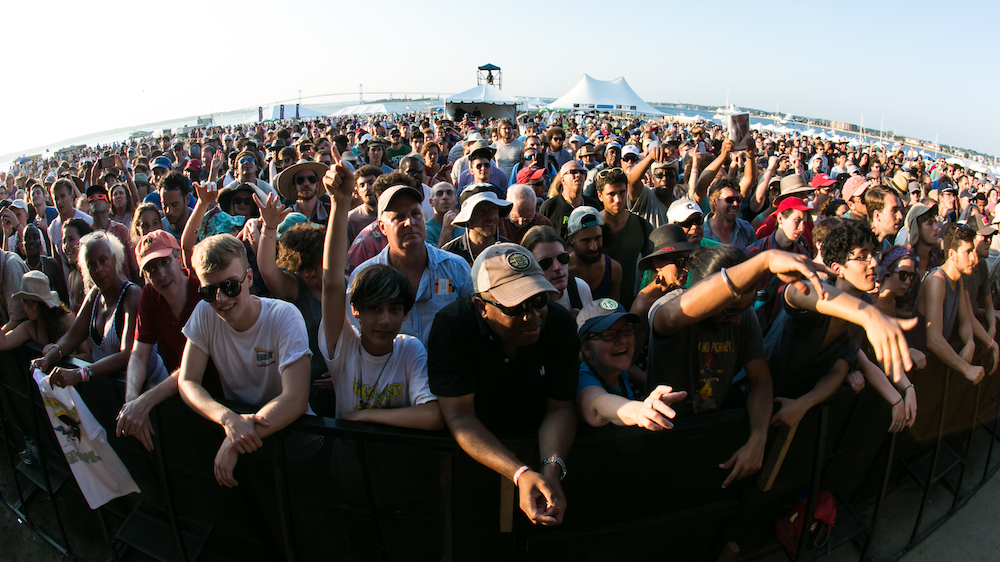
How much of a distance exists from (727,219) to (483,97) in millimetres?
34437

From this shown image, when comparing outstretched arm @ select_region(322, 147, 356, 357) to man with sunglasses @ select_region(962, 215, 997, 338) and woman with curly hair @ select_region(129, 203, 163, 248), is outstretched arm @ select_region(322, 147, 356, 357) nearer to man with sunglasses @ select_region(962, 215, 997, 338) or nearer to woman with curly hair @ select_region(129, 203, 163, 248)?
woman with curly hair @ select_region(129, 203, 163, 248)

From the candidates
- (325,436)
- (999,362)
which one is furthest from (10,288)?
(999,362)

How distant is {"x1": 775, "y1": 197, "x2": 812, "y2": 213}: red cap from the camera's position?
424cm

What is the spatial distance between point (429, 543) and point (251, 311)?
1.35 m

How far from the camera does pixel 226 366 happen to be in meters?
2.62

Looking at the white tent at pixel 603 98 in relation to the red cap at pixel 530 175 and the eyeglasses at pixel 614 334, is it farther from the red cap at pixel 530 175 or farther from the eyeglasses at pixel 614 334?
the eyeglasses at pixel 614 334

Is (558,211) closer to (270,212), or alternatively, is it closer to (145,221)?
(270,212)

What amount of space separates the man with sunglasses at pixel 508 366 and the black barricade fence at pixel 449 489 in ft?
0.39

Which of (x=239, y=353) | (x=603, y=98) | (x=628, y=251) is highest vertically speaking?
(x=603, y=98)

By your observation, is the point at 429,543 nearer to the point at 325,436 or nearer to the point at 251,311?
the point at 325,436

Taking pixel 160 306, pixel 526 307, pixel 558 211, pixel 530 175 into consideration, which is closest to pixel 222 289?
pixel 160 306

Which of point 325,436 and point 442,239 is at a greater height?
point 442,239

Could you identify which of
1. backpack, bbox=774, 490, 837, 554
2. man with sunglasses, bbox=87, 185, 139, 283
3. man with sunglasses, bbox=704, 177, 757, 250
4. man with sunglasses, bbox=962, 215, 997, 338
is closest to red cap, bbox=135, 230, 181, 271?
man with sunglasses, bbox=87, 185, 139, 283

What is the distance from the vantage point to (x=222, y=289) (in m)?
2.41
